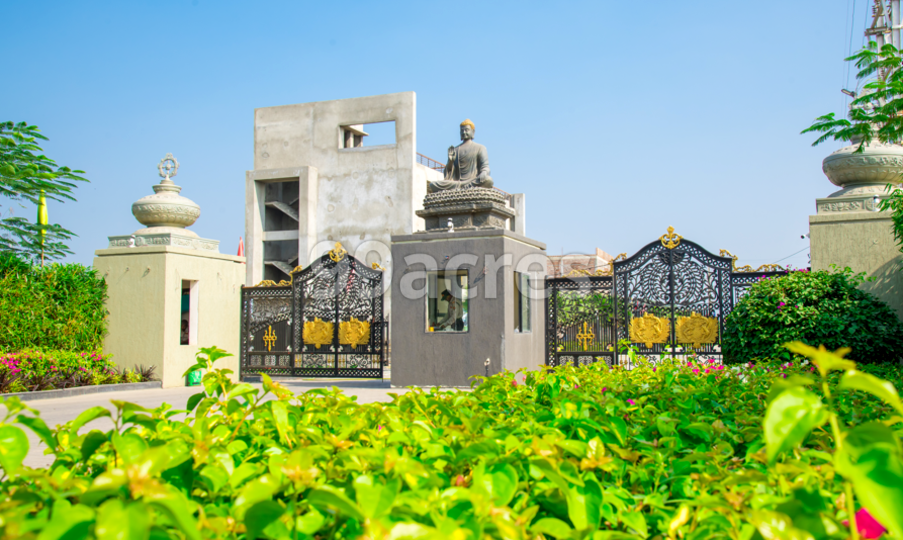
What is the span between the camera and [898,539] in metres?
0.79

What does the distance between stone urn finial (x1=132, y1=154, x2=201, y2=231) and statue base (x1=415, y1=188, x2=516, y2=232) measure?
5.19 metres

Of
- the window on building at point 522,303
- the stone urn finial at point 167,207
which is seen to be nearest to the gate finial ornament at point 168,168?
the stone urn finial at point 167,207

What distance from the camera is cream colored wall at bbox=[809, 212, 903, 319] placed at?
9.05 m

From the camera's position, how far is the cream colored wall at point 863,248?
9055mm

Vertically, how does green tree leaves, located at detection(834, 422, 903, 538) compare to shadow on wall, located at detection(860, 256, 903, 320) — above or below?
below

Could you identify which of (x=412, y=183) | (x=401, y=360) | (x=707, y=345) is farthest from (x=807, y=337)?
(x=412, y=183)

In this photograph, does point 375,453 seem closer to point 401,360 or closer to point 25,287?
point 401,360

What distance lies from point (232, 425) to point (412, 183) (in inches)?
971

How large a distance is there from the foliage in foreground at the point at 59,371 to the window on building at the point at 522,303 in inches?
265

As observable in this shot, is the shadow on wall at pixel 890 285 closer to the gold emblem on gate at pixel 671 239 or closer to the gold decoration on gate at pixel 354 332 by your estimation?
the gold emblem on gate at pixel 671 239

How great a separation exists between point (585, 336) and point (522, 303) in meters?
→ 1.32

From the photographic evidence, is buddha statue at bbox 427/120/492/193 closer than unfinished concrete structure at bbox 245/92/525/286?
Yes

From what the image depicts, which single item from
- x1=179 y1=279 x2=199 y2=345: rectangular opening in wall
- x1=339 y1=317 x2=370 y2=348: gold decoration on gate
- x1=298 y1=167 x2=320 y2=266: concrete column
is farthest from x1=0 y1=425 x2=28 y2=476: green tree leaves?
x1=298 y1=167 x2=320 y2=266: concrete column

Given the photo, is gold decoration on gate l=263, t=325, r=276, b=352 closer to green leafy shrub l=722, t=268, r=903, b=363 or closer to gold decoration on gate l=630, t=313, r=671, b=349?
gold decoration on gate l=630, t=313, r=671, b=349
